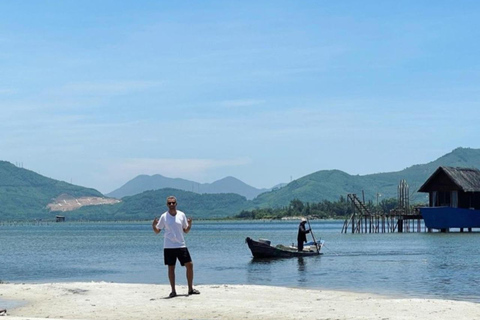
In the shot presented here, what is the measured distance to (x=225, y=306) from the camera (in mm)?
17484

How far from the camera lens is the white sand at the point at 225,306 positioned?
53.7 feet

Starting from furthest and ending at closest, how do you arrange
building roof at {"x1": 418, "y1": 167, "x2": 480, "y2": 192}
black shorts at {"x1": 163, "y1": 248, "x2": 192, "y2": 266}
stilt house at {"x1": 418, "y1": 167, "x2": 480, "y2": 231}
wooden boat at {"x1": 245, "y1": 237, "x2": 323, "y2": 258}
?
1. stilt house at {"x1": 418, "y1": 167, "x2": 480, "y2": 231}
2. building roof at {"x1": 418, "y1": 167, "x2": 480, "y2": 192}
3. wooden boat at {"x1": 245, "y1": 237, "x2": 323, "y2": 258}
4. black shorts at {"x1": 163, "y1": 248, "x2": 192, "y2": 266}

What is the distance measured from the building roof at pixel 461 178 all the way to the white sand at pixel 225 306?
63563 millimetres

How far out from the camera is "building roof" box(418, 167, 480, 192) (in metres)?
81.6

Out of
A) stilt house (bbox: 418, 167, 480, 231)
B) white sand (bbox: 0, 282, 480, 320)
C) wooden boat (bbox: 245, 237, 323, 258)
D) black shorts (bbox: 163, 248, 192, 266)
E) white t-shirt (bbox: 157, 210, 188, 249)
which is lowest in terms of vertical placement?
white sand (bbox: 0, 282, 480, 320)

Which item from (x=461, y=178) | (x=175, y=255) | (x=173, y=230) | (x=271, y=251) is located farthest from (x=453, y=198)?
(x=173, y=230)

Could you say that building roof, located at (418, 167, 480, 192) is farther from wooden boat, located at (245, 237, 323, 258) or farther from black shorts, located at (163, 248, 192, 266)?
black shorts, located at (163, 248, 192, 266)

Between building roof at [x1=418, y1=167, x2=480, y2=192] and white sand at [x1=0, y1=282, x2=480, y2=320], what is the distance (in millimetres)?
63563

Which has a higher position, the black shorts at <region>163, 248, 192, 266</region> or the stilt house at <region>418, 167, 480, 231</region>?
the stilt house at <region>418, 167, 480, 231</region>

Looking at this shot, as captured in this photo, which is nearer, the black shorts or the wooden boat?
the black shorts

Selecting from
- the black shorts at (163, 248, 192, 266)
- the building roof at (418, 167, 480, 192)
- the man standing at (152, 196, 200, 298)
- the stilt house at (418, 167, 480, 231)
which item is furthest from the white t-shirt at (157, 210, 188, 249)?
the stilt house at (418, 167, 480, 231)

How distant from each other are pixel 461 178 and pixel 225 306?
228 ft

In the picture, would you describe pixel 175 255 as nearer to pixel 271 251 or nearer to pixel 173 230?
pixel 173 230

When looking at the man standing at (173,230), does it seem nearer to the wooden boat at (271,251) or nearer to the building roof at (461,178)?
the wooden boat at (271,251)
